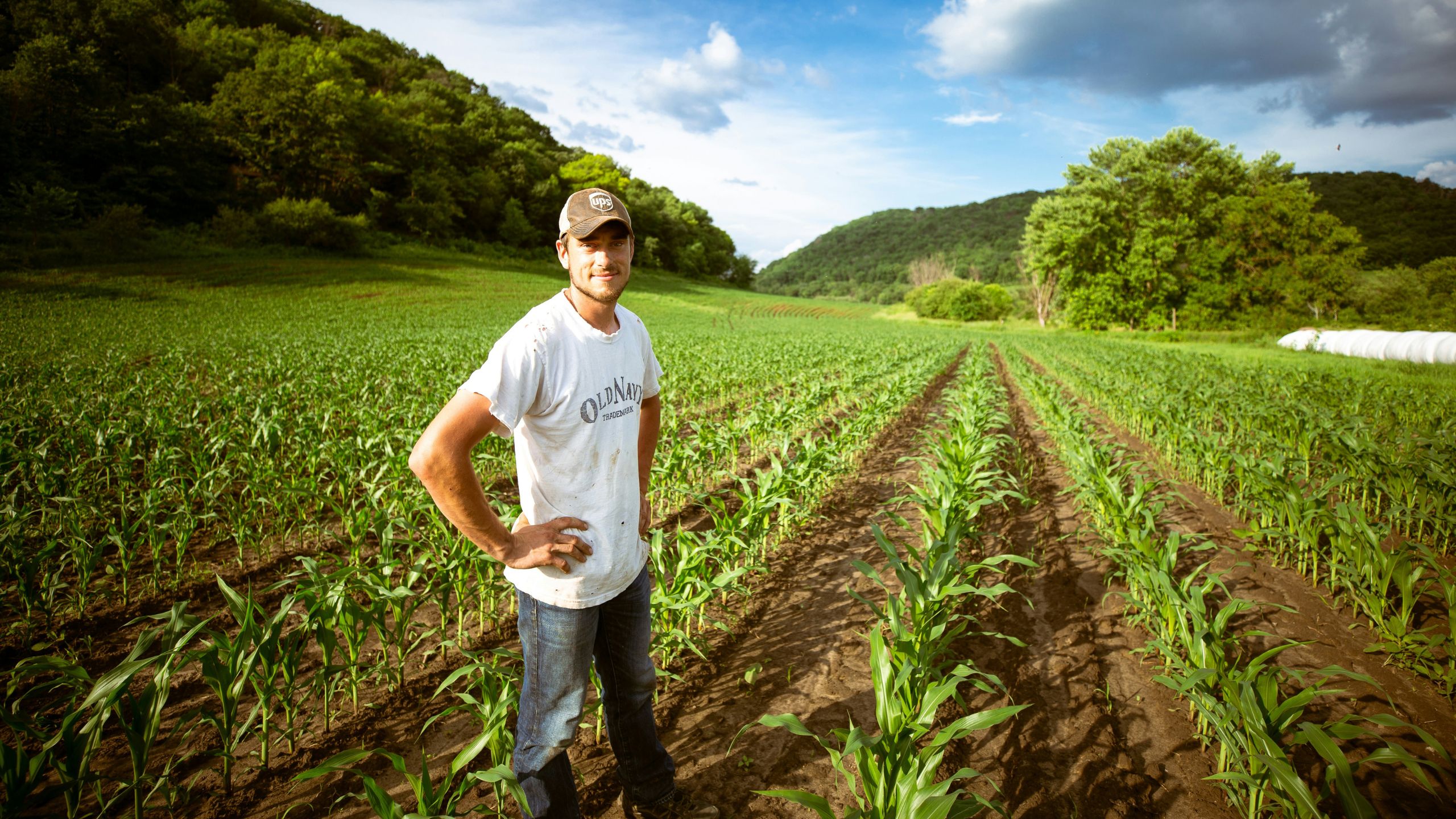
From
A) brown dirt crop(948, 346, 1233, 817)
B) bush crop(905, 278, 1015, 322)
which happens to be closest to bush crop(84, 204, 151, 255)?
brown dirt crop(948, 346, 1233, 817)

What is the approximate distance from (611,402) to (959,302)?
204ft

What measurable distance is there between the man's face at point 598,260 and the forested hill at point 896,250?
95.0 meters

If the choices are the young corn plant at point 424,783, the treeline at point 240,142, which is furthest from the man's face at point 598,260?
the treeline at point 240,142

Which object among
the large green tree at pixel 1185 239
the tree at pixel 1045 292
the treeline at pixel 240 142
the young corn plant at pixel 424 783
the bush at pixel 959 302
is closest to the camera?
the young corn plant at pixel 424 783

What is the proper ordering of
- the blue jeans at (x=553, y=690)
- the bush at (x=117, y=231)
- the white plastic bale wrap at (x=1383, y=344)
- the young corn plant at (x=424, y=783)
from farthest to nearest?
the bush at (x=117, y=231) < the white plastic bale wrap at (x=1383, y=344) < the blue jeans at (x=553, y=690) < the young corn plant at (x=424, y=783)

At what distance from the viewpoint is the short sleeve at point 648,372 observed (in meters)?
2.17

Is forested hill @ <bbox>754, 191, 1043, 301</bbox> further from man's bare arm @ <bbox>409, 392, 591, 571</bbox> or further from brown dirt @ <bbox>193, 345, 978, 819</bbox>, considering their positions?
man's bare arm @ <bbox>409, 392, 591, 571</bbox>

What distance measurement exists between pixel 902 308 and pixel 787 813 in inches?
2682

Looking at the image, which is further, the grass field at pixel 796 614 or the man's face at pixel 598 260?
the grass field at pixel 796 614

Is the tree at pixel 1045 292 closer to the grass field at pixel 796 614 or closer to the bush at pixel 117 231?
the grass field at pixel 796 614

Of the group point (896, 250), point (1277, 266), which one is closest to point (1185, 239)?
point (1277, 266)

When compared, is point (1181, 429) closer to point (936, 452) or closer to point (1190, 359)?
point (936, 452)

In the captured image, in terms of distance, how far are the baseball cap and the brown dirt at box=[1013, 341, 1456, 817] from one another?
3.26 meters

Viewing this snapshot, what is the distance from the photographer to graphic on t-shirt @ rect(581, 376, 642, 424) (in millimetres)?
1809
